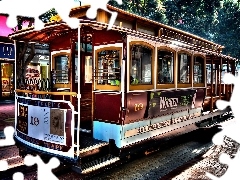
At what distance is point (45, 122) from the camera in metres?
4.89

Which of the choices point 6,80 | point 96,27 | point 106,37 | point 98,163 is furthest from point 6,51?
point 98,163

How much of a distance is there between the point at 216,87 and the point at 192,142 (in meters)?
3.00

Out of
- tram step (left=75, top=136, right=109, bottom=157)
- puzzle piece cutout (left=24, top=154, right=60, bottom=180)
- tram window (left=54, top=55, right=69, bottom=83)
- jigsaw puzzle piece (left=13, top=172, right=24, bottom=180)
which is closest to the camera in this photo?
puzzle piece cutout (left=24, top=154, right=60, bottom=180)

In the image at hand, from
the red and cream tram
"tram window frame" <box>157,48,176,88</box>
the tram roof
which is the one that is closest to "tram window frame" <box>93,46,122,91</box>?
the red and cream tram

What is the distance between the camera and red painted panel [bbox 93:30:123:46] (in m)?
5.37

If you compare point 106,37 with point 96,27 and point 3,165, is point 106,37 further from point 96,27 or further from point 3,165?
point 3,165

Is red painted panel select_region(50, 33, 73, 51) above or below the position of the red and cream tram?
above

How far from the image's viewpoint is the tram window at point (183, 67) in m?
7.40

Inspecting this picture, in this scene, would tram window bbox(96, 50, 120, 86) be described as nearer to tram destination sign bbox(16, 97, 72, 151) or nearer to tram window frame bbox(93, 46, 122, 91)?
tram window frame bbox(93, 46, 122, 91)

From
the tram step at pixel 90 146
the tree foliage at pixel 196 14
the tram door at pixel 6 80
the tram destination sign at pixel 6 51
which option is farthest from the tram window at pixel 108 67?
the tree foliage at pixel 196 14

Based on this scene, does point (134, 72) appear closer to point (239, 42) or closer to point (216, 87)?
point (216, 87)

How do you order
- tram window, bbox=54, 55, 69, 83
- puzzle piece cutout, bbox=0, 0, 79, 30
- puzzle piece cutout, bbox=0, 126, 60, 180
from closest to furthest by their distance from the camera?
puzzle piece cutout, bbox=0, 0, 79, 30
puzzle piece cutout, bbox=0, 126, 60, 180
tram window, bbox=54, 55, 69, 83

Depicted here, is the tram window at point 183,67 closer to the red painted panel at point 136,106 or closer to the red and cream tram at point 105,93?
the red and cream tram at point 105,93

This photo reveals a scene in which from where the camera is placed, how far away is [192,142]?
8.91m
